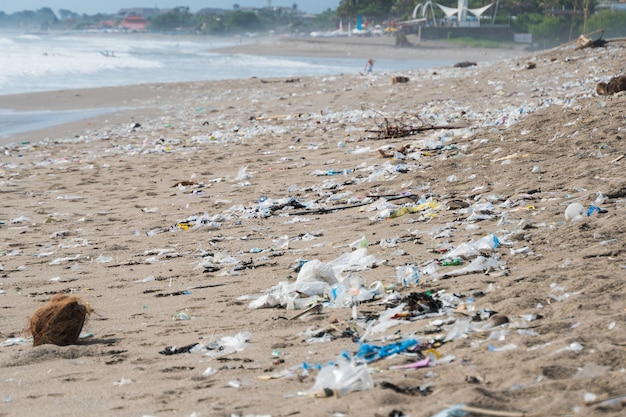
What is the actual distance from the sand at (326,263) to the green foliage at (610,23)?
4405 cm

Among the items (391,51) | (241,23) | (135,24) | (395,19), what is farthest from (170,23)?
(391,51)

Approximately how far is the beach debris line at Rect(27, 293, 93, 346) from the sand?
0.08m

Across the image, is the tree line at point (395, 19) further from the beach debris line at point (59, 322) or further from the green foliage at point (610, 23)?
the beach debris line at point (59, 322)

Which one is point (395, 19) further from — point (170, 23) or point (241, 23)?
point (170, 23)

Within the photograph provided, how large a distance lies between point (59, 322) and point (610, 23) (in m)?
53.5

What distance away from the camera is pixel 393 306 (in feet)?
12.1

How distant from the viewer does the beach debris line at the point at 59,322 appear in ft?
12.1

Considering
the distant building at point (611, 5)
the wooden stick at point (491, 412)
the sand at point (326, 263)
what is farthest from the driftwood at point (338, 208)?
the distant building at point (611, 5)

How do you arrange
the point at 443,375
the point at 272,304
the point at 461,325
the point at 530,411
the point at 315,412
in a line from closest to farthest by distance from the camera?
the point at 530,411
the point at 315,412
the point at 443,375
the point at 461,325
the point at 272,304

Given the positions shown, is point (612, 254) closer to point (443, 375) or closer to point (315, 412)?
point (443, 375)

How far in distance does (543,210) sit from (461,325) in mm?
2004

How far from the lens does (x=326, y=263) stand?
4484 mm

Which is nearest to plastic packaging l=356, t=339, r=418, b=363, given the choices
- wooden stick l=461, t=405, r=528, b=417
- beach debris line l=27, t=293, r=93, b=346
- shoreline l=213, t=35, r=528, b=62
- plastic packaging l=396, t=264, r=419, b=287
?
wooden stick l=461, t=405, r=528, b=417

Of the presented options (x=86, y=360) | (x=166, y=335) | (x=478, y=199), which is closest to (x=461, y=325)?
(x=166, y=335)
